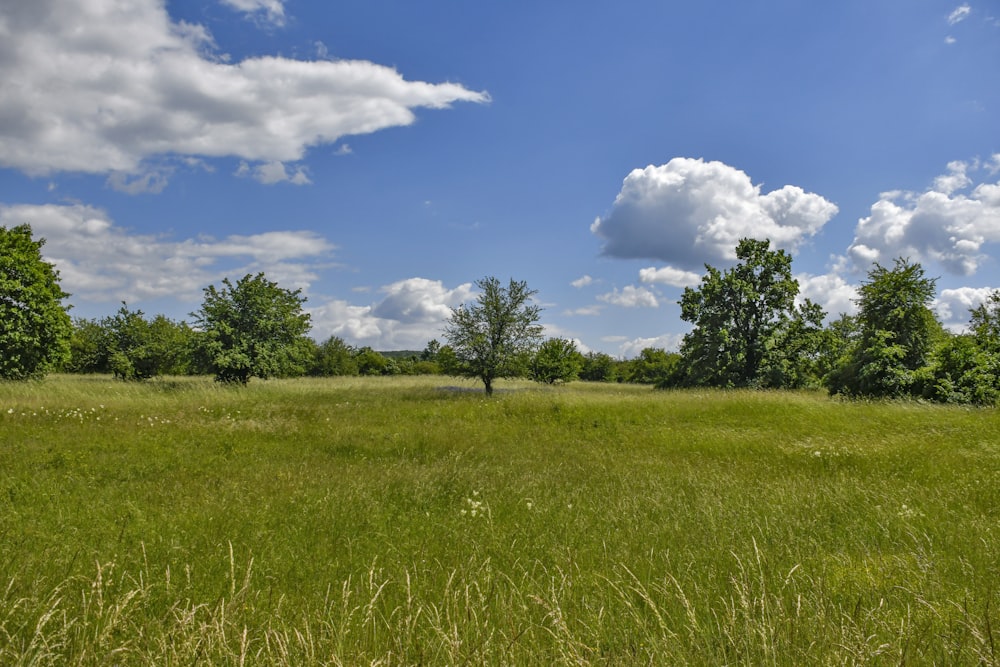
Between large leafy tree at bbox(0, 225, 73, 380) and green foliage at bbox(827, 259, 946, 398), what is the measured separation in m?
38.3

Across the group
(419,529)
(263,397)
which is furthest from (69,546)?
(263,397)

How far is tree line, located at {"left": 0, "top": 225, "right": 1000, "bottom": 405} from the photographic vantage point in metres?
22.0

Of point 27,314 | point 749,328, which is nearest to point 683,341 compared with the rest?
point 749,328

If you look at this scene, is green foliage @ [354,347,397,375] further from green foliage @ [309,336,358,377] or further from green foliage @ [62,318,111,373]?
green foliage @ [62,318,111,373]

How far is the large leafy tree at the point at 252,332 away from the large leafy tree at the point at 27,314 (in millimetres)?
6165

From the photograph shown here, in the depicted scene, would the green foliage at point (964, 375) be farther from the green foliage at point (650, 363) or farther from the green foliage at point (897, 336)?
the green foliage at point (650, 363)

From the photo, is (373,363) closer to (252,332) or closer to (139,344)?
(139,344)

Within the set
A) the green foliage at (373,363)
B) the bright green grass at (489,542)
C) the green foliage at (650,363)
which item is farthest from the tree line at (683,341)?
the green foliage at (373,363)

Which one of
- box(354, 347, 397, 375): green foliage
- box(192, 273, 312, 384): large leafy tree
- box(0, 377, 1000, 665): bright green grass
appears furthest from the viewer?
box(354, 347, 397, 375): green foliage

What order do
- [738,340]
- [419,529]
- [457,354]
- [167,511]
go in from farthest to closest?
1. [738,340]
2. [457,354]
3. [167,511]
4. [419,529]

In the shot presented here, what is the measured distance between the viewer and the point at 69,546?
4.84m

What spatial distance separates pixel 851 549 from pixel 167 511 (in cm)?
795

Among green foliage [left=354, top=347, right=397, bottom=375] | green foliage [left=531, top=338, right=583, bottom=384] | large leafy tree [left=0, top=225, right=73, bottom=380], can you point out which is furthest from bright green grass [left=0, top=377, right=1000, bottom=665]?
green foliage [left=354, top=347, right=397, bottom=375]

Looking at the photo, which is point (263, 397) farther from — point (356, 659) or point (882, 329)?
point (882, 329)
